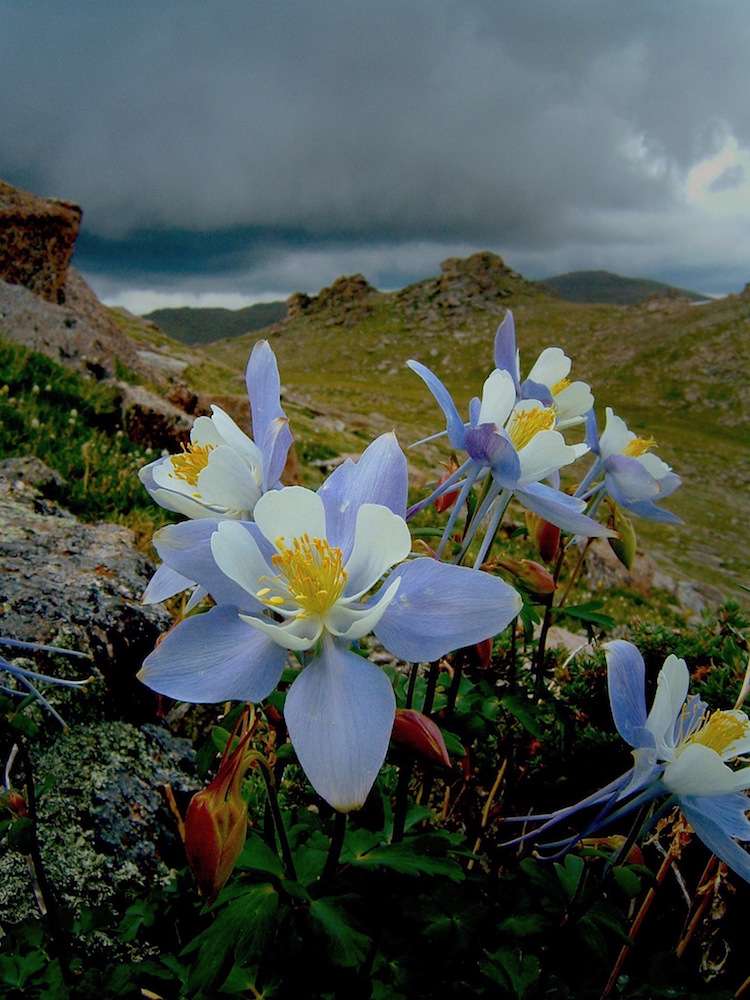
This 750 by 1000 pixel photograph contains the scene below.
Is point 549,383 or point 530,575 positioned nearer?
point 530,575

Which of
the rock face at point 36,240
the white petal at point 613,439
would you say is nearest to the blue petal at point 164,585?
the white petal at point 613,439

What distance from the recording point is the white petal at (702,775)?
3.53ft

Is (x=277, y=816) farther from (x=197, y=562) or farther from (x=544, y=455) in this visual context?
(x=544, y=455)

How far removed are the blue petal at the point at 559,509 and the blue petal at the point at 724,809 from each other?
18.9 inches

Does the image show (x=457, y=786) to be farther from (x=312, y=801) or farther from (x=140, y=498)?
(x=140, y=498)

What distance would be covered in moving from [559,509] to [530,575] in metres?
0.21

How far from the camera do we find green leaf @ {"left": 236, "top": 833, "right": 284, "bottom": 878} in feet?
4.22

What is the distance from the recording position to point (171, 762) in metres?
2.33

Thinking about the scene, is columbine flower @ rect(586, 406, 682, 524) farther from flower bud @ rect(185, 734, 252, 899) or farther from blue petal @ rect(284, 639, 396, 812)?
flower bud @ rect(185, 734, 252, 899)

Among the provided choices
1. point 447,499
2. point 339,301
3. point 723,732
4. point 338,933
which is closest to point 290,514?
point 447,499

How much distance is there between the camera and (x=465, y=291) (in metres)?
105

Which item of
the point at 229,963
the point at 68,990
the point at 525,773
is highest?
the point at 229,963

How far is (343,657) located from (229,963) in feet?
2.26

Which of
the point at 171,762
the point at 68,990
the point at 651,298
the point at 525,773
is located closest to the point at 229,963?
the point at 68,990
